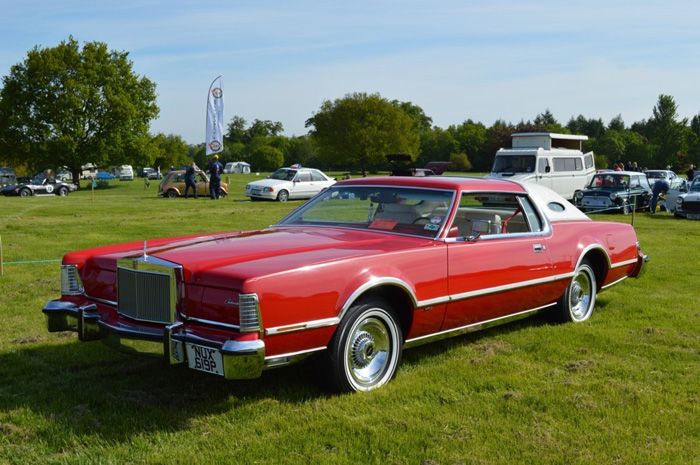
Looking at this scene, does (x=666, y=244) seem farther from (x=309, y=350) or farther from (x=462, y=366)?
→ (x=309, y=350)

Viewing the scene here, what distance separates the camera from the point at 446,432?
3.88m

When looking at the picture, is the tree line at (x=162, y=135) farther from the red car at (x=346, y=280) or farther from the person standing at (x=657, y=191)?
the red car at (x=346, y=280)

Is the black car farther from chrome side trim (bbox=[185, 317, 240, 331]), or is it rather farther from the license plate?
the license plate

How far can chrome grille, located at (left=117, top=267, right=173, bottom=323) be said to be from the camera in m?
4.19

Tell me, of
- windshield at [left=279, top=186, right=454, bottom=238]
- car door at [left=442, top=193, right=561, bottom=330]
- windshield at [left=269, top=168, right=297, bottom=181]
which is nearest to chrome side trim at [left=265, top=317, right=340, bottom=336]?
car door at [left=442, top=193, right=561, bottom=330]

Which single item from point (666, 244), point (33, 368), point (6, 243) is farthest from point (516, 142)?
point (33, 368)

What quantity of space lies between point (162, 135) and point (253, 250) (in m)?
61.8

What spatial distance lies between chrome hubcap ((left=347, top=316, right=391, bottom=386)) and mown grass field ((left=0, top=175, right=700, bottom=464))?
15 cm

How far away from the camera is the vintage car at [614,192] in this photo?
75.0 ft

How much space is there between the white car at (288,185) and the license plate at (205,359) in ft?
79.9

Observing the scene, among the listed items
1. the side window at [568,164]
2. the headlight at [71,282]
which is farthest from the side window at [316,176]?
the headlight at [71,282]

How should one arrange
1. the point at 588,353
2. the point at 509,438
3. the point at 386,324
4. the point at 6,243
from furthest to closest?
the point at 6,243
the point at 588,353
the point at 386,324
the point at 509,438

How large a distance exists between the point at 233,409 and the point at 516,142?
79.9ft

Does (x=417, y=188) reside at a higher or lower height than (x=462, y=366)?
higher
